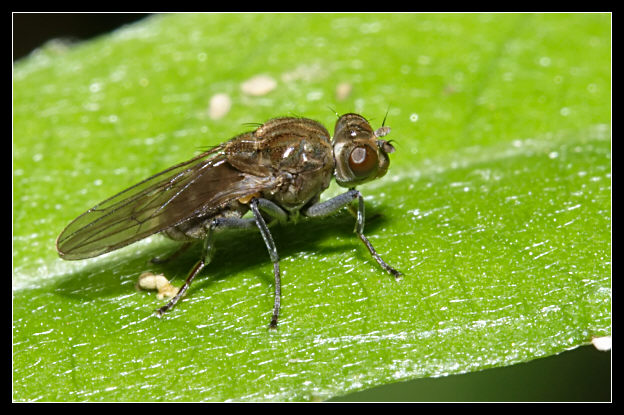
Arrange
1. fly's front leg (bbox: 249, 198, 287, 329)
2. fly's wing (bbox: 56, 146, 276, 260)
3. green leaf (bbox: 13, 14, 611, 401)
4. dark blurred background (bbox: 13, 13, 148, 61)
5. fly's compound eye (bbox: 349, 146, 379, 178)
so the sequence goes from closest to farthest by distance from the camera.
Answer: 1. green leaf (bbox: 13, 14, 611, 401)
2. fly's front leg (bbox: 249, 198, 287, 329)
3. fly's wing (bbox: 56, 146, 276, 260)
4. fly's compound eye (bbox: 349, 146, 379, 178)
5. dark blurred background (bbox: 13, 13, 148, 61)

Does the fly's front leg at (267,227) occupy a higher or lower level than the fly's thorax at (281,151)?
lower

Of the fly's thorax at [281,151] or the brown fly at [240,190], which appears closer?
the brown fly at [240,190]

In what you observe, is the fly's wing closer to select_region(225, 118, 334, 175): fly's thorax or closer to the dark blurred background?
select_region(225, 118, 334, 175): fly's thorax

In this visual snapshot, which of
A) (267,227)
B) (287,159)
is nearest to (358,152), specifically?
(287,159)

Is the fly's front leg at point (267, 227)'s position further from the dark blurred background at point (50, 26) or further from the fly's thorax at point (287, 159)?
the dark blurred background at point (50, 26)

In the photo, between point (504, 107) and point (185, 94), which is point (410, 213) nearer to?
point (504, 107)

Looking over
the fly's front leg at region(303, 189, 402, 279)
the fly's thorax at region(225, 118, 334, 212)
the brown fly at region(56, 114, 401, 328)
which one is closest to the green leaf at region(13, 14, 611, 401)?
the fly's front leg at region(303, 189, 402, 279)

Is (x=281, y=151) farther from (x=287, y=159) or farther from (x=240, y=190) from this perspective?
(x=240, y=190)

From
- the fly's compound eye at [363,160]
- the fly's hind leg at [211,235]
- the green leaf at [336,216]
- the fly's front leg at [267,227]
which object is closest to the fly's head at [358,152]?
the fly's compound eye at [363,160]
